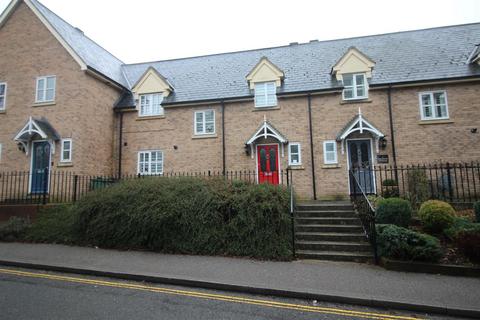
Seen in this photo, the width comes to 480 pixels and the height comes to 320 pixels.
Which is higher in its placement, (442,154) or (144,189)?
(442,154)

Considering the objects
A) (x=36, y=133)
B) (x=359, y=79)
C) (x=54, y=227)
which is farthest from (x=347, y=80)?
(x=36, y=133)

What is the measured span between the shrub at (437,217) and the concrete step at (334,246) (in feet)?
6.64

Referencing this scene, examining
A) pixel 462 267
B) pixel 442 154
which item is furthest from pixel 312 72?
pixel 462 267

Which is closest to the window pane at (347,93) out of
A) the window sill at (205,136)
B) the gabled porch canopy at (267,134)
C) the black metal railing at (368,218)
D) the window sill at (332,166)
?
the window sill at (332,166)

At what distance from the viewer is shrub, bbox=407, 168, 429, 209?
11281 millimetres

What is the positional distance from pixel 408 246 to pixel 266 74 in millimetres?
11344

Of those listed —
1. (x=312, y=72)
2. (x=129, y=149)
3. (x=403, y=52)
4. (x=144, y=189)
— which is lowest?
(x=144, y=189)

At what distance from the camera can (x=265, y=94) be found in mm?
15539

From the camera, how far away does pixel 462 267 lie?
20.7 ft

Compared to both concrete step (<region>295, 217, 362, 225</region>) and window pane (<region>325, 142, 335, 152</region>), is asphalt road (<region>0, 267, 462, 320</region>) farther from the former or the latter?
window pane (<region>325, 142, 335, 152</region>)

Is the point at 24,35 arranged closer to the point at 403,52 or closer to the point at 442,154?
the point at 403,52

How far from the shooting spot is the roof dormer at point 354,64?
14391 millimetres

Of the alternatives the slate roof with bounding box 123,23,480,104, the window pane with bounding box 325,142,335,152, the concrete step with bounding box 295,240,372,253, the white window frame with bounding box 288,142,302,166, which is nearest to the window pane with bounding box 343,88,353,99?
the slate roof with bounding box 123,23,480,104

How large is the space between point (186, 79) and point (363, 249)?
14782 mm
